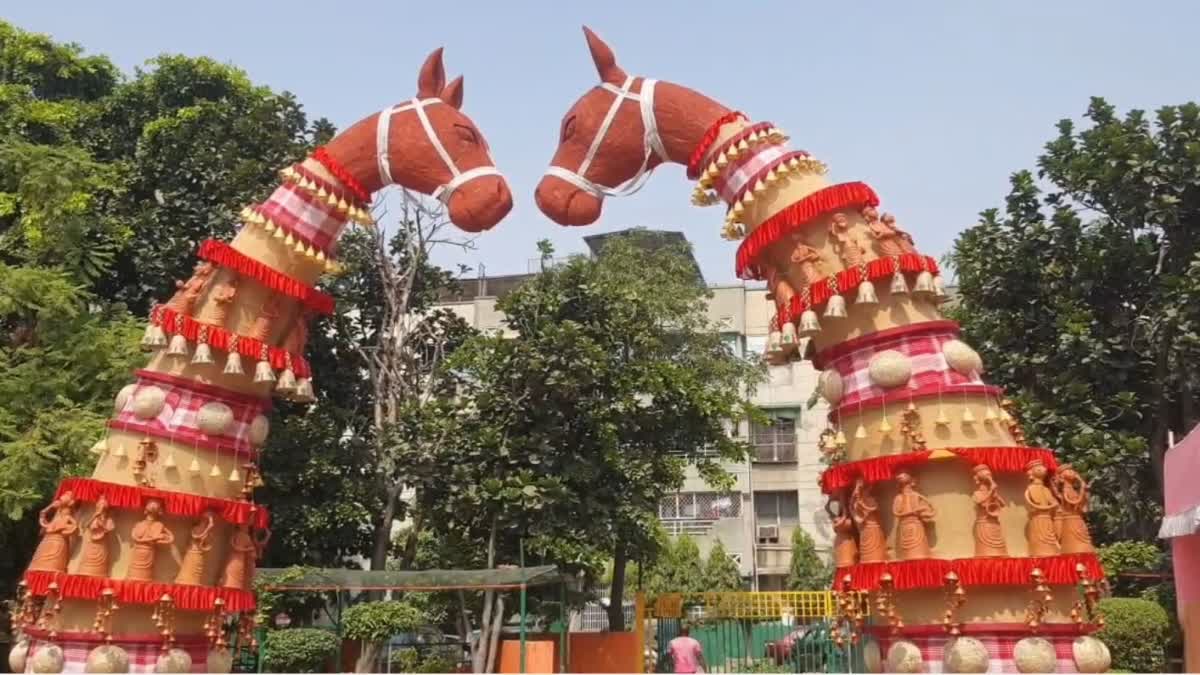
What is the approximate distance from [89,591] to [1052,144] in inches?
559

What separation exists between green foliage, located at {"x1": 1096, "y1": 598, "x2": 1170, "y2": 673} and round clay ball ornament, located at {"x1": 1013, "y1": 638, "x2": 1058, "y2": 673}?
786 cm

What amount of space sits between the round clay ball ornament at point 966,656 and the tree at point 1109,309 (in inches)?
335

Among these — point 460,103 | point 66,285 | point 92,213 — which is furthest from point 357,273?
point 460,103

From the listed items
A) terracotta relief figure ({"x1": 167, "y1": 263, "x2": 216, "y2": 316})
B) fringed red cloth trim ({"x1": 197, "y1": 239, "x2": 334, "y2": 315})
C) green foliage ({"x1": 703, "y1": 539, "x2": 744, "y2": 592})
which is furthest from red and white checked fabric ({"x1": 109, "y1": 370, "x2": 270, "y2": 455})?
green foliage ({"x1": 703, "y1": 539, "x2": 744, "y2": 592})

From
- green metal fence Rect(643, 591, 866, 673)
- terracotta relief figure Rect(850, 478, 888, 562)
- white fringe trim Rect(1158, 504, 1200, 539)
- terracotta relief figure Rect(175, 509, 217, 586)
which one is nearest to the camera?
terracotta relief figure Rect(850, 478, 888, 562)

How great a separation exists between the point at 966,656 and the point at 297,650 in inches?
417

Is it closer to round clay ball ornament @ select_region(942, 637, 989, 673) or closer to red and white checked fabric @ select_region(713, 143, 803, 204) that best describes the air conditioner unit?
red and white checked fabric @ select_region(713, 143, 803, 204)

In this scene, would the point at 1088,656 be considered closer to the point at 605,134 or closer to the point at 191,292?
the point at 605,134

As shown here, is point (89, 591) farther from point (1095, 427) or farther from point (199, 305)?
point (1095, 427)

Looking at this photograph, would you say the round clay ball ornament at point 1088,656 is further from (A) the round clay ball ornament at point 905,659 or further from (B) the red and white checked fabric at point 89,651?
(B) the red and white checked fabric at point 89,651

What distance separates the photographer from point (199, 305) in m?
7.32

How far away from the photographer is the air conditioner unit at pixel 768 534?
99.0ft

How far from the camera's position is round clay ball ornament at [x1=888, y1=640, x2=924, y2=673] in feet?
19.0

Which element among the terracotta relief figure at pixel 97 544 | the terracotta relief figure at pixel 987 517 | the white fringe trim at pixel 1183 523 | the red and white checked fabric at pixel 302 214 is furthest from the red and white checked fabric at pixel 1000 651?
the terracotta relief figure at pixel 97 544
